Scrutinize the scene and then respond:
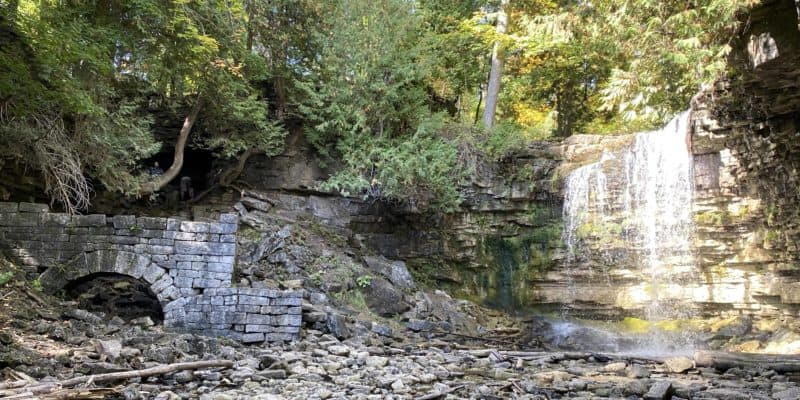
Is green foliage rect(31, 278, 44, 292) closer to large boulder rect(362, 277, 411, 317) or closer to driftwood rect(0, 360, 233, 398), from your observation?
driftwood rect(0, 360, 233, 398)

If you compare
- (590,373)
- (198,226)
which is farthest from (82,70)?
(590,373)

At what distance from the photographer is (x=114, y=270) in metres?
9.33

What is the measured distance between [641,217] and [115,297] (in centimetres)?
1153

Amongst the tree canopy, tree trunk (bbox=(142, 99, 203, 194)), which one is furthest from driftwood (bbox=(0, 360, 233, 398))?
tree trunk (bbox=(142, 99, 203, 194))

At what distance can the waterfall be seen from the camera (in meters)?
13.1

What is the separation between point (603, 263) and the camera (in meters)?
13.9

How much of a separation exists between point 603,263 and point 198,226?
9.42 metres

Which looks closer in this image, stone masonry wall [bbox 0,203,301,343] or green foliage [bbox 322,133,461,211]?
stone masonry wall [bbox 0,203,301,343]

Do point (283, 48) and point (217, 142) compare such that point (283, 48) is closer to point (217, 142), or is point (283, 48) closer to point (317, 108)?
point (317, 108)

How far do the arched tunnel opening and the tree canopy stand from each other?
151 centimetres

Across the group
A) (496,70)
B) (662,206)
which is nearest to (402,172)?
(496,70)

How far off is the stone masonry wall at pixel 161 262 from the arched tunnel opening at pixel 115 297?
48cm

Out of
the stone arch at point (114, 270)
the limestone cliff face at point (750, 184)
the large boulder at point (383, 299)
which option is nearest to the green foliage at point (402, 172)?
the large boulder at point (383, 299)

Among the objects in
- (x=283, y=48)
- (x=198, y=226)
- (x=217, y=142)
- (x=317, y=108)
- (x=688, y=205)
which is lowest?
(x=198, y=226)
